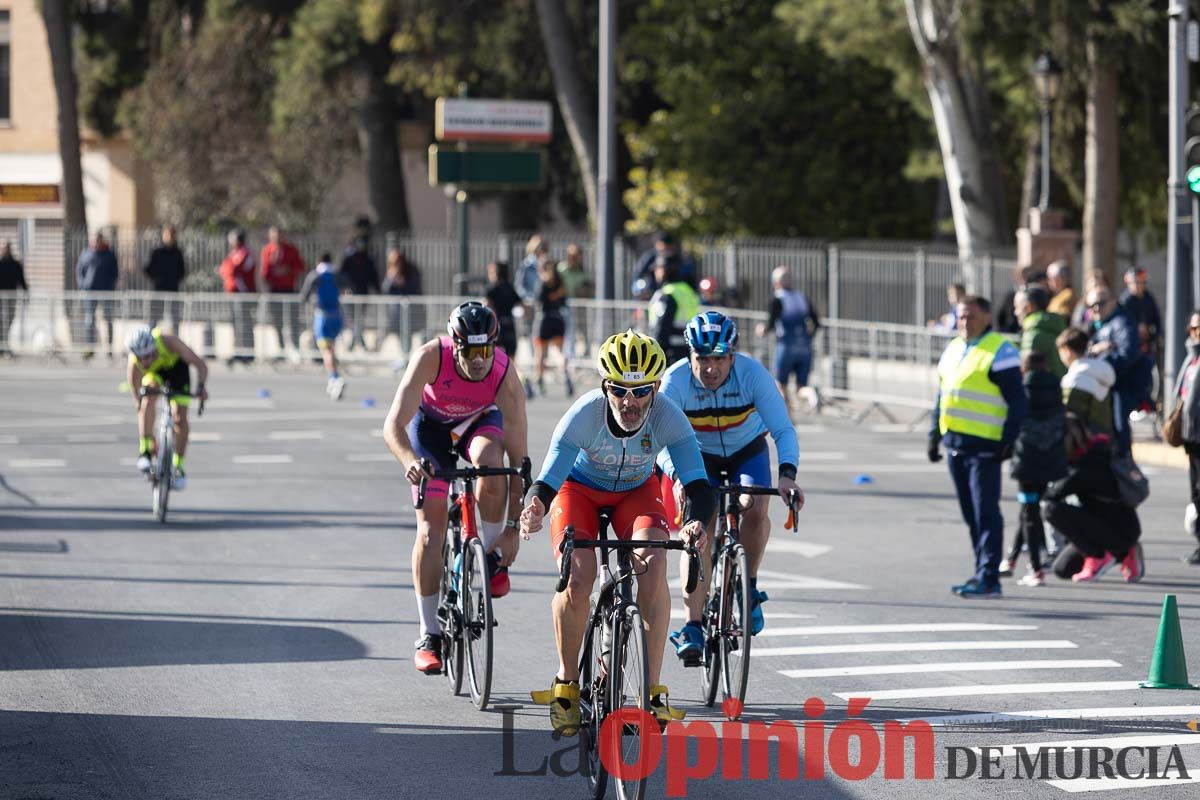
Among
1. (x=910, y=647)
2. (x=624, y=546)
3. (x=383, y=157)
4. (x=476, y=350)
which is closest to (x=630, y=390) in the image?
(x=624, y=546)

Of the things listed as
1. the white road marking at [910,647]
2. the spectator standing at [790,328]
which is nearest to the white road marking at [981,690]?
the white road marking at [910,647]

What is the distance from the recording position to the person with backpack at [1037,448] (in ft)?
42.0

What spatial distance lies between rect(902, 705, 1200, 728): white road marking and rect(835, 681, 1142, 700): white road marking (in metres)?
0.44

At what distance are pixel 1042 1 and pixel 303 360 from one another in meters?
12.6

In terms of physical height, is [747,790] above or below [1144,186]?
below

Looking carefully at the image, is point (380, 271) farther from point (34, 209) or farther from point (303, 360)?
point (34, 209)

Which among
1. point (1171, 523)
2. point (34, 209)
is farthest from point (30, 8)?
point (1171, 523)

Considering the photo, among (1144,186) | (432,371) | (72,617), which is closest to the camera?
(432,371)

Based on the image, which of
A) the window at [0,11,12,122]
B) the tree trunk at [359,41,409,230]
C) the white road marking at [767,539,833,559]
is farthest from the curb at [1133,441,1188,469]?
the window at [0,11,12,122]

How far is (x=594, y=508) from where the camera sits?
27.1 ft

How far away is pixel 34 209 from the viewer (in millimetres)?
51812

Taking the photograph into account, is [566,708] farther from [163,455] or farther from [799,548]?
[163,455]

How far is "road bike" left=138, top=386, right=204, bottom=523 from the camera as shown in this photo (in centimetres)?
1590

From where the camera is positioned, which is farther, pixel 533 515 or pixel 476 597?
pixel 476 597
